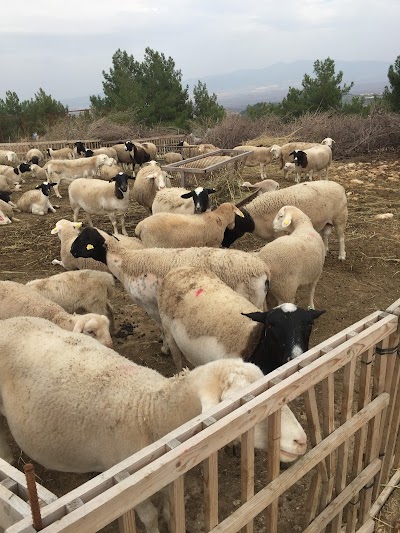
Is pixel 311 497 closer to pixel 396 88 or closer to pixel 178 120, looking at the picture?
pixel 396 88

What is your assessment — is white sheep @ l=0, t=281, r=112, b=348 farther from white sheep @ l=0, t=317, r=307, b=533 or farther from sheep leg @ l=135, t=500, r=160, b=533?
sheep leg @ l=135, t=500, r=160, b=533

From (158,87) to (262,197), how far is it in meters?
27.3

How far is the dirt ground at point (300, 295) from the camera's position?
3234mm

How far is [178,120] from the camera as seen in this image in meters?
30.1

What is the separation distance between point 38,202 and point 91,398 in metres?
10.3

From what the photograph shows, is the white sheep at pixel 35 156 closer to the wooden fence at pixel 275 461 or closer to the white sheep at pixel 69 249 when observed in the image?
the white sheep at pixel 69 249

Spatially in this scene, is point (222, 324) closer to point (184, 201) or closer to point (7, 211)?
point (184, 201)

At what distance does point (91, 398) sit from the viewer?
8.93ft

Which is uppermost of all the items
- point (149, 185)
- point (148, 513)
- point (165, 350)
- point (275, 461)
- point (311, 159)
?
point (311, 159)

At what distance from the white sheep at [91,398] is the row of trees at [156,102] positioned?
82.4 feet

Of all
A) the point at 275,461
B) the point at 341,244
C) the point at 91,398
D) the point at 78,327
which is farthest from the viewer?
the point at 341,244

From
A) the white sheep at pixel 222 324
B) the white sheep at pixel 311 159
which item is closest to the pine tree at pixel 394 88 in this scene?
the white sheep at pixel 311 159

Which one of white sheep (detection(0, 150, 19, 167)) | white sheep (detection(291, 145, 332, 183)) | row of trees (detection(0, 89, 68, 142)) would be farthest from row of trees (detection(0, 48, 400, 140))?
white sheep (detection(291, 145, 332, 183))

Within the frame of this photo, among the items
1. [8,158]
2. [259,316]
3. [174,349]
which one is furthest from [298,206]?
[8,158]
